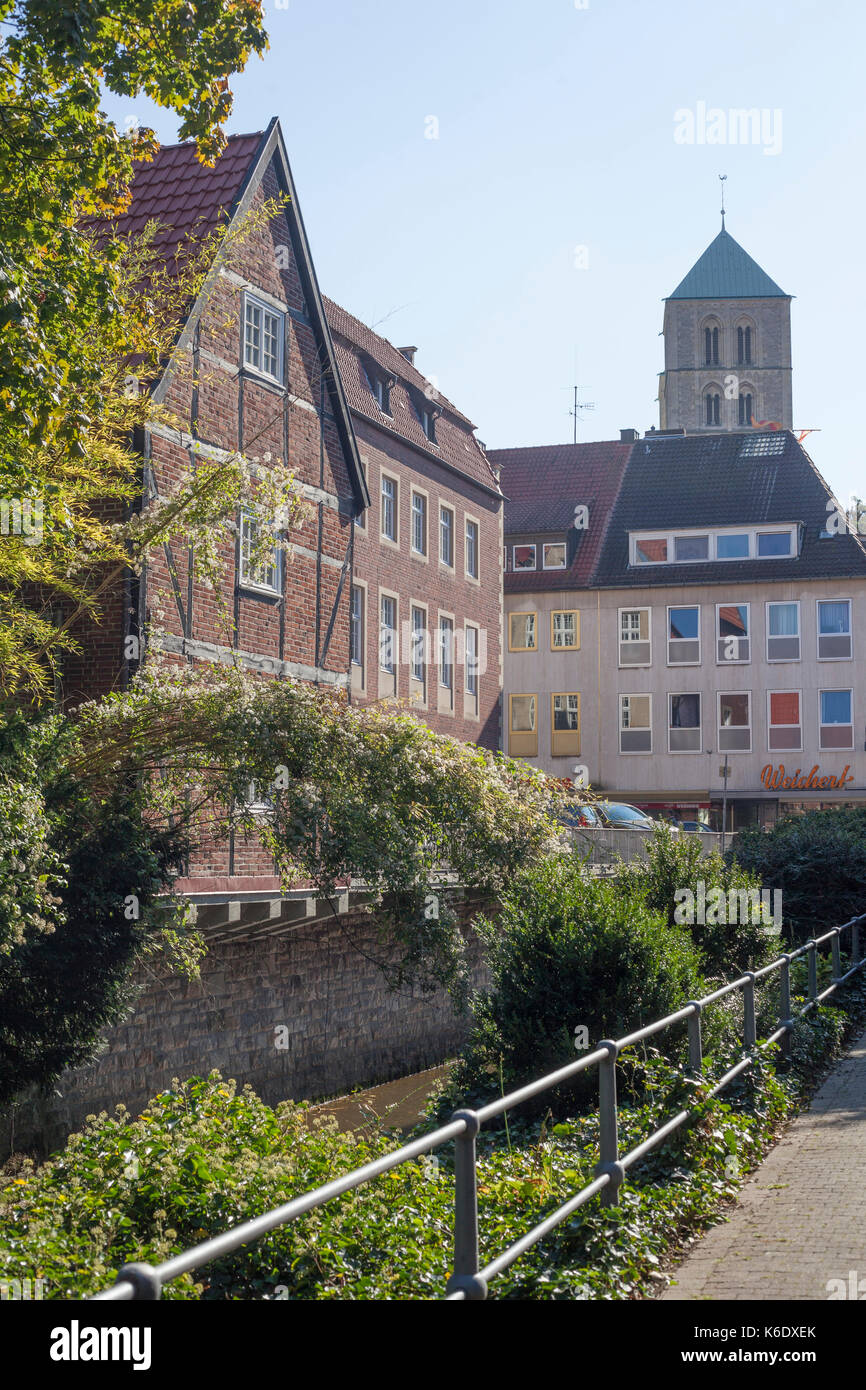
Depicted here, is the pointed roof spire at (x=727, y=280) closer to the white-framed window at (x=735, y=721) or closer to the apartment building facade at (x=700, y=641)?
the apartment building facade at (x=700, y=641)

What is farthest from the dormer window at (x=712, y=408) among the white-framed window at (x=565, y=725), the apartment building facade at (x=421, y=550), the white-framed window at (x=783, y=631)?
the apartment building facade at (x=421, y=550)

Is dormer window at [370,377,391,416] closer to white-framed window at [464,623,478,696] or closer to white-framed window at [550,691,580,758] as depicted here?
white-framed window at [464,623,478,696]

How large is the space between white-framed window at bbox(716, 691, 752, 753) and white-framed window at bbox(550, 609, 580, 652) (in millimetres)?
5149

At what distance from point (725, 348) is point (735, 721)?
4360 centimetres

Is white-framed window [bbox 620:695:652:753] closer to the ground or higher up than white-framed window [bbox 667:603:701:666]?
closer to the ground

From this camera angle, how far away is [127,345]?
12.7 metres

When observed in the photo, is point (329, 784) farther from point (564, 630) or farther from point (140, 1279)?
point (564, 630)

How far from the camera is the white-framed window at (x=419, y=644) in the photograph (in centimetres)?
3397

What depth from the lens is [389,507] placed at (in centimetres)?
3397

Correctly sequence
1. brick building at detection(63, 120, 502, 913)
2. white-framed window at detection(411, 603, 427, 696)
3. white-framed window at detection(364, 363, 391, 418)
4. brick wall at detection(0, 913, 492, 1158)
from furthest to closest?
1. white-framed window at detection(364, 363, 391, 418)
2. white-framed window at detection(411, 603, 427, 696)
3. brick building at detection(63, 120, 502, 913)
4. brick wall at detection(0, 913, 492, 1158)

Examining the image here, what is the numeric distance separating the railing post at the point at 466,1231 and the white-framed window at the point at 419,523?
100 feet

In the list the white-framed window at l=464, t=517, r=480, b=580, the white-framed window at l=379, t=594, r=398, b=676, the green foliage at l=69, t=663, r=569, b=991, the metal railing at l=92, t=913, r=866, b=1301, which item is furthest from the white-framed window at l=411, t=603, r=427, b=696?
the metal railing at l=92, t=913, r=866, b=1301

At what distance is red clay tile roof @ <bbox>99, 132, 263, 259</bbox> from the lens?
19719mm
